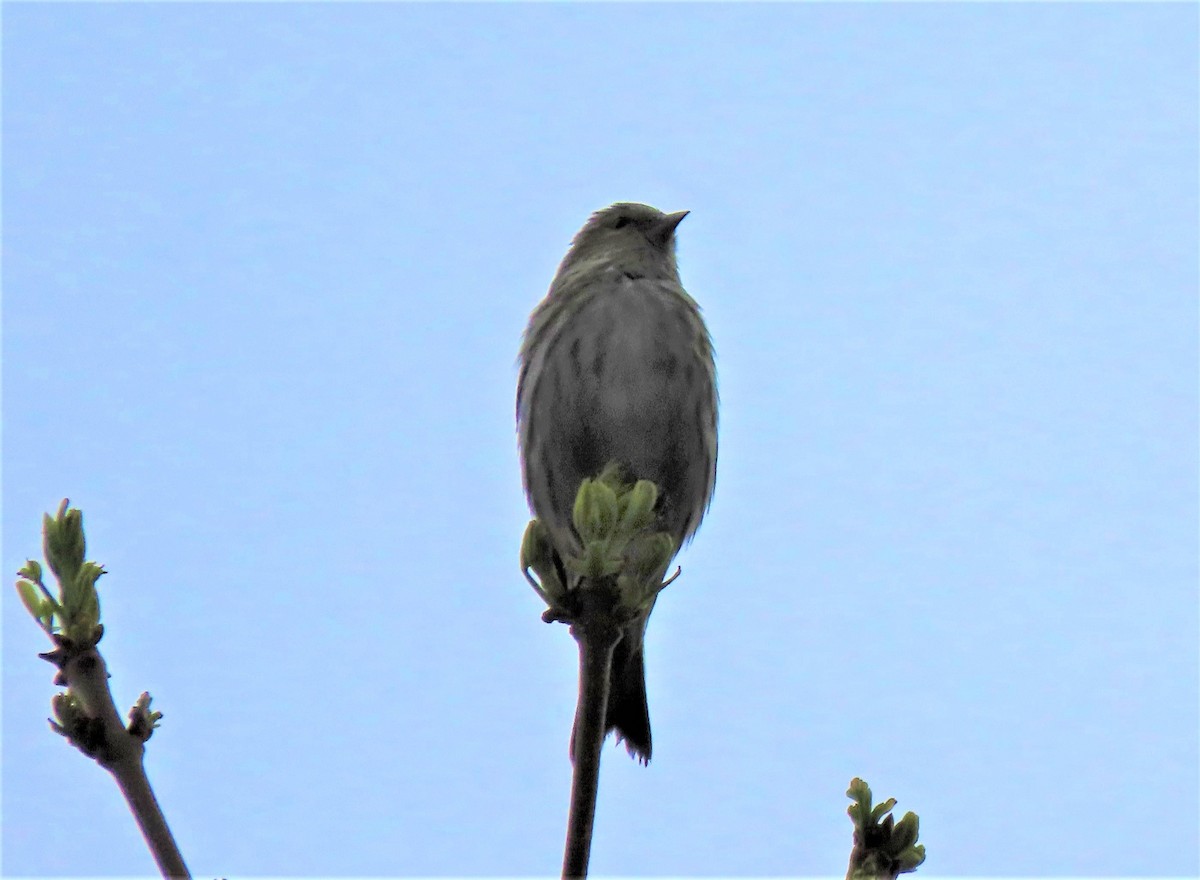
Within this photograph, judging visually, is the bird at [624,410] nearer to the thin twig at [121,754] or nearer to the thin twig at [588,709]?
the thin twig at [588,709]

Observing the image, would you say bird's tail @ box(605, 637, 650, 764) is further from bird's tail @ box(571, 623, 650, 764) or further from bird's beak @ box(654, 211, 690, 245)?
bird's beak @ box(654, 211, 690, 245)

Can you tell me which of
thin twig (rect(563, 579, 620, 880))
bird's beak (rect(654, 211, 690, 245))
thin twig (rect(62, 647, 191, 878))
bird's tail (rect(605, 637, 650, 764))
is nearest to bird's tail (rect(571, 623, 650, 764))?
bird's tail (rect(605, 637, 650, 764))

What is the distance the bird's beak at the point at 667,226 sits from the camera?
22.3 feet

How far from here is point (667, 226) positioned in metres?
6.80

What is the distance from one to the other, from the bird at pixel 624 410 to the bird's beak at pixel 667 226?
111 centimetres

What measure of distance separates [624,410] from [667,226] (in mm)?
2288

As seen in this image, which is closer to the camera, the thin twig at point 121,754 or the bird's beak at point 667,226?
the thin twig at point 121,754

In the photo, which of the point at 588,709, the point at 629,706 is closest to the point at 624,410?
the point at 629,706

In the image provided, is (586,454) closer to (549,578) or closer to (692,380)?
(692,380)

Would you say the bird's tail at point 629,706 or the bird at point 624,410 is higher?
the bird at point 624,410

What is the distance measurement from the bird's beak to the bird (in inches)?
43.7

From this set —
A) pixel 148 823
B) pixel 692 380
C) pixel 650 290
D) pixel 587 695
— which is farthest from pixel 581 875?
pixel 650 290

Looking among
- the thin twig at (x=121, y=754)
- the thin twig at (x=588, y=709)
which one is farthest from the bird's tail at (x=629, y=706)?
the thin twig at (x=121, y=754)

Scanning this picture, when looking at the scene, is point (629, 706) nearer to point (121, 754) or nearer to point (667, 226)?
point (667, 226)
